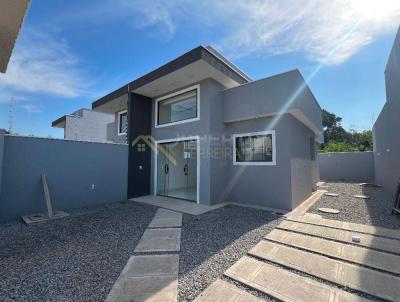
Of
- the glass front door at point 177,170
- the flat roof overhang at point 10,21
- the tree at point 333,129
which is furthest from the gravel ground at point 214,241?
the tree at point 333,129

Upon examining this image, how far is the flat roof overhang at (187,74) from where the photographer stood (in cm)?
579

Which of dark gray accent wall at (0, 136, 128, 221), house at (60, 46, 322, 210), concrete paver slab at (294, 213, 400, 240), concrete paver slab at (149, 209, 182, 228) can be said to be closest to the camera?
concrete paver slab at (294, 213, 400, 240)

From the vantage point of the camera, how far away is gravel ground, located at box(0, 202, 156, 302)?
7.53 feet

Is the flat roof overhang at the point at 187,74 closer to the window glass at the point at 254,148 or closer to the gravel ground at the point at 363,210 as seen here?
the window glass at the point at 254,148

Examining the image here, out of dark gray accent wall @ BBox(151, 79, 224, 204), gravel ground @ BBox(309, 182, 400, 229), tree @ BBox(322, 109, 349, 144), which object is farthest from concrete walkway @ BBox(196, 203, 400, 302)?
tree @ BBox(322, 109, 349, 144)

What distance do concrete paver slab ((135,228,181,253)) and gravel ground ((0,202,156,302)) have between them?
17cm

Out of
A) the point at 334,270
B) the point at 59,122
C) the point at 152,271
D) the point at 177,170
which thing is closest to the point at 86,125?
the point at 59,122

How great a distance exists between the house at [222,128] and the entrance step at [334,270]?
9.25 feet

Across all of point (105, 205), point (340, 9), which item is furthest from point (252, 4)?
point (105, 205)

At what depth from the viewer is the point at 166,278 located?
2564 millimetres

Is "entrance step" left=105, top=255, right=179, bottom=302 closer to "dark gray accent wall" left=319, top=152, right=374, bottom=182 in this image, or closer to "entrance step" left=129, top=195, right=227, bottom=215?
"entrance step" left=129, top=195, right=227, bottom=215

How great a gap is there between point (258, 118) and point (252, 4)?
3.13 m

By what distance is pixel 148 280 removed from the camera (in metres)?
2.53

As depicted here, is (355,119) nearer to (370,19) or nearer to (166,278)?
(370,19)
